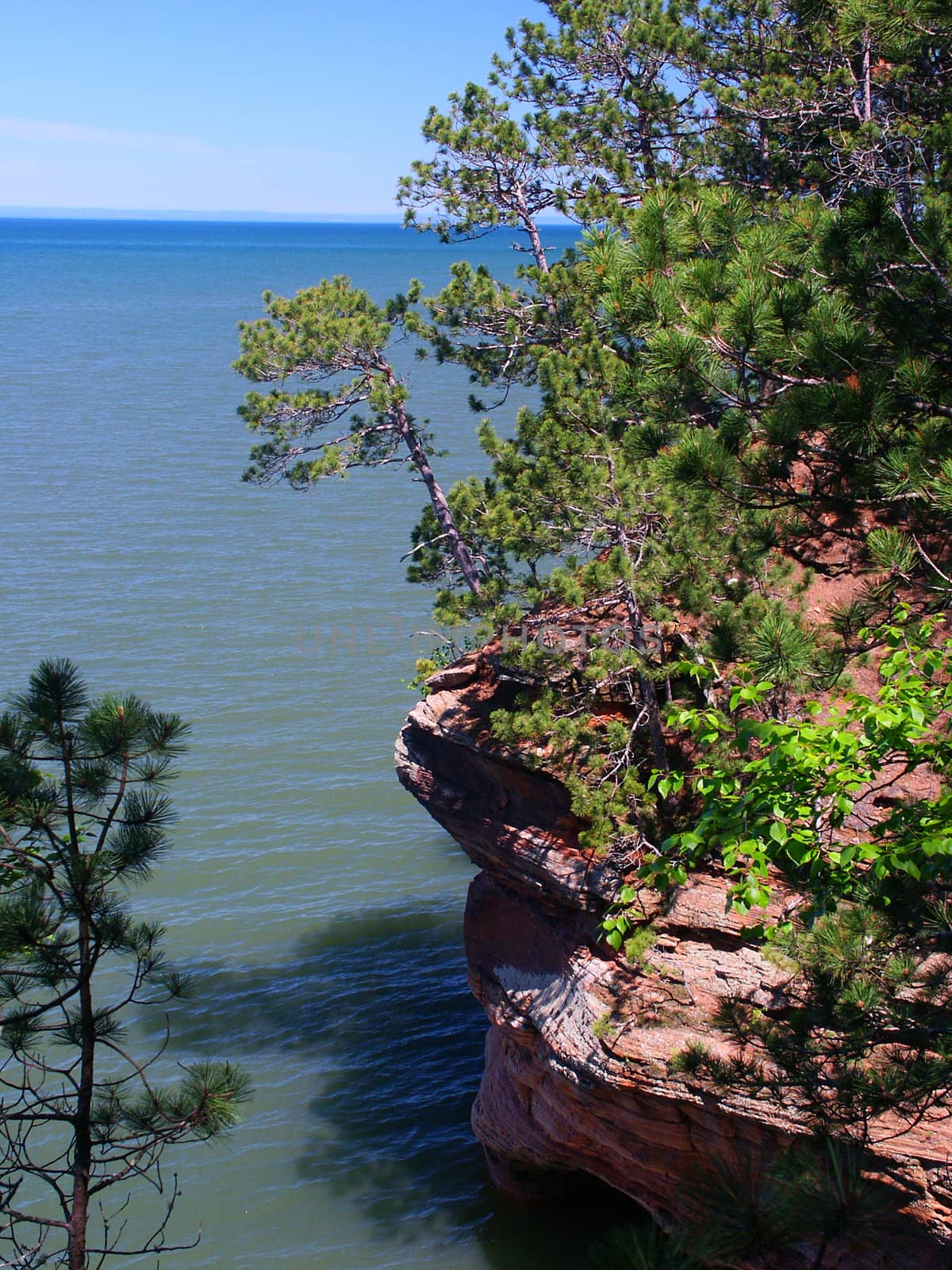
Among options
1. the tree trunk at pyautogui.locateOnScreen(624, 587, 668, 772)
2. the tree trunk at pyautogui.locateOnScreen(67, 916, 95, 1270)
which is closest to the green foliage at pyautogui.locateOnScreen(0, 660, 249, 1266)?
the tree trunk at pyautogui.locateOnScreen(67, 916, 95, 1270)

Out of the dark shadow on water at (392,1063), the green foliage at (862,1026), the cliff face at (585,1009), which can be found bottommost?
the dark shadow on water at (392,1063)

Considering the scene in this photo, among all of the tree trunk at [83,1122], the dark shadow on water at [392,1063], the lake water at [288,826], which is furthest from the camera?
the lake water at [288,826]

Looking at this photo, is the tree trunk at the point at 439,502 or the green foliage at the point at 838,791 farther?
the tree trunk at the point at 439,502

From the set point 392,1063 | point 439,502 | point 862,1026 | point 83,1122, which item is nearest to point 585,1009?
point 862,1026

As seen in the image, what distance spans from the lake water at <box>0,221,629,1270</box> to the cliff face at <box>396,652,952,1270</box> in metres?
1.79

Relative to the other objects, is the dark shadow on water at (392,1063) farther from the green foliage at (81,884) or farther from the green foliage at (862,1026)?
the green foliage at (862,1026)

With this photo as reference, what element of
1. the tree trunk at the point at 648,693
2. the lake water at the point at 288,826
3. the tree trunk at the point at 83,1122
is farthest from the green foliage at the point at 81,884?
the lake water at the point at 288,826

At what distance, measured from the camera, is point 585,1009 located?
402 inches

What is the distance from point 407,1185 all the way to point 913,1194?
708 centimetres

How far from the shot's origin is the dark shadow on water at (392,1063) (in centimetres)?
1315

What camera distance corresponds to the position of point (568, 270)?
14.2 metres

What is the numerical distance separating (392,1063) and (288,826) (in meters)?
5.80

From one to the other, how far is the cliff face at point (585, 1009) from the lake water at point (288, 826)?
1.79m

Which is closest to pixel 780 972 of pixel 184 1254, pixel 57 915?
pixel 57 915
